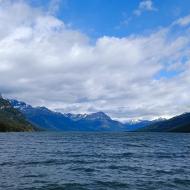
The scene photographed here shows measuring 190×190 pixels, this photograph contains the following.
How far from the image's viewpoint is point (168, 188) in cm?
4388

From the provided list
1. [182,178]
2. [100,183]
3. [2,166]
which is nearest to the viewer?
[100,183]

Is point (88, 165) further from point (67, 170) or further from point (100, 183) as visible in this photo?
point (100, 183)

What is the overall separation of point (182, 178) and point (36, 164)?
1024 inches

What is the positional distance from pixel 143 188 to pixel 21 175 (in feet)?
57.7

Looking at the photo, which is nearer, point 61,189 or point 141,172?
point 61,189

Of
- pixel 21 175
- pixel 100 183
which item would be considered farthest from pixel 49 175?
pixel 100 183

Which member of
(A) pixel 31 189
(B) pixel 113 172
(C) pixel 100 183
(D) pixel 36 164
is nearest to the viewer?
(A) pixel 31 189

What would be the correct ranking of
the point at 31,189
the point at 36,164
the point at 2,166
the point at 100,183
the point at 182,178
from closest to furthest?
the point at 31,189, the point at 100,183, the point at 182,178, the point at 2,166, the point at 36,164

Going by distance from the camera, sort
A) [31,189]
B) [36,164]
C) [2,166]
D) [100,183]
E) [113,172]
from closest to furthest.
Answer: [31,189] → [100,183] → [113,172] → [2,166] → [36,164]

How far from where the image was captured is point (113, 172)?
185ft

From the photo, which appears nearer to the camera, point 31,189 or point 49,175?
point 31,189

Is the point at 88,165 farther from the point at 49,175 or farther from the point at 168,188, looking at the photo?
the point at 168,188

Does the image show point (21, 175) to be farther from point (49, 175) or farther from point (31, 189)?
point (31, 189)

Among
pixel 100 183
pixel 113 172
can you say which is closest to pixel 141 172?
pixel 113 172
